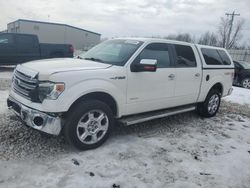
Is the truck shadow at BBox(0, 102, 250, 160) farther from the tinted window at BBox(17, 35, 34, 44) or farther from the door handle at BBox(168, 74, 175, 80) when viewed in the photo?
the tinted window at BBox(17, 35, 34, 44)

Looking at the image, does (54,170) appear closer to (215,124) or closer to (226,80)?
(215,124)

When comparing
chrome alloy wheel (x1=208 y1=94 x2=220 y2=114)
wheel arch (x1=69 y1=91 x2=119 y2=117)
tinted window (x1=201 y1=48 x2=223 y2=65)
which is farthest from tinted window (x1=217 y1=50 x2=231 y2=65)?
wheel arch (x1=69 y1=91 x2=119 y2=117)

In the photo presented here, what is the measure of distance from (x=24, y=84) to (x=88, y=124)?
45.1 inches

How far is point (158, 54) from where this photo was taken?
4.88 meters

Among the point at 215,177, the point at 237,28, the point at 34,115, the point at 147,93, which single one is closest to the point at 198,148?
the point at 215,177

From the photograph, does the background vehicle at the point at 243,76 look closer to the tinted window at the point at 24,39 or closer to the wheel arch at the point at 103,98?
the tinted window at the point at 24,39

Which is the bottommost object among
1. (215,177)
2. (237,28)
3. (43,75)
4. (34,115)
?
(215,177)

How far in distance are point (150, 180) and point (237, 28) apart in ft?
170

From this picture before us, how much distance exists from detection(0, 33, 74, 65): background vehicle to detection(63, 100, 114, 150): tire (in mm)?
9735

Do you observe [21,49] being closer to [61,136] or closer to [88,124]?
[61,136]

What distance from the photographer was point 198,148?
4.48 metres

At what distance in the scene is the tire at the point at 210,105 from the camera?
20.6 feet

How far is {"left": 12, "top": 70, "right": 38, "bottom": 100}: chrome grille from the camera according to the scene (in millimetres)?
3638

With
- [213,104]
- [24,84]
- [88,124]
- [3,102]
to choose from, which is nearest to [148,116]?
[88,124]
